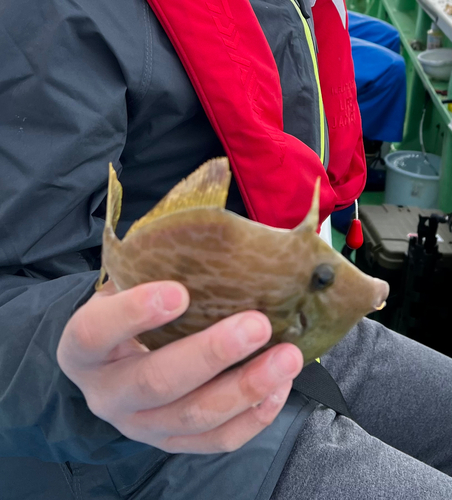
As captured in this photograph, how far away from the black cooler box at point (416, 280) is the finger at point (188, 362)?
4.66 ft

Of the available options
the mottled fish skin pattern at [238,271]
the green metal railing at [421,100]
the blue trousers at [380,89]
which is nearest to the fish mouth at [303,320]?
the mottled fish skin pattern at [238,271]

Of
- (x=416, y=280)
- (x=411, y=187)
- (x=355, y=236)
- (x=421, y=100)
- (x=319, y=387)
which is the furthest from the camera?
(x=421, y=100)

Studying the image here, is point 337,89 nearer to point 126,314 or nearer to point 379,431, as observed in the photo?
point 379,431

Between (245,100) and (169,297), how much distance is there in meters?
0.45

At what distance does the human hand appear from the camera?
40 centimetres

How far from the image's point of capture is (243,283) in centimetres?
43

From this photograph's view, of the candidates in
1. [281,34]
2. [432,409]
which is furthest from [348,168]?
[432,409]

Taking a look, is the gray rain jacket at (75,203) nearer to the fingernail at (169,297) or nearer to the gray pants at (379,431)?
the gray pants at (379,431)

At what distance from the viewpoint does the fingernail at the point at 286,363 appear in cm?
42

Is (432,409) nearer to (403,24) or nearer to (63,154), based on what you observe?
(63,154)

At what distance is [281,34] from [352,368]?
1.95 ft

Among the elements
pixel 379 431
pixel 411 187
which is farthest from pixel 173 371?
pixel 411 187

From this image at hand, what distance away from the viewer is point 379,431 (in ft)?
3.19

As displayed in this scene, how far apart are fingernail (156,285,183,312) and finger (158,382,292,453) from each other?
0.40 ft
